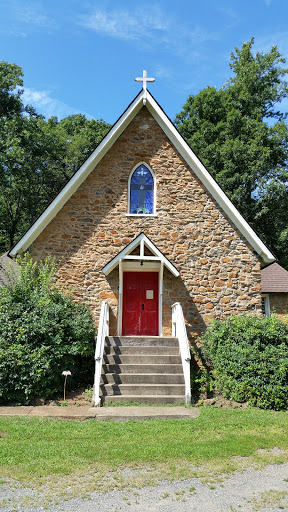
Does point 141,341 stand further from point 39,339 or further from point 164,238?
point 164,238

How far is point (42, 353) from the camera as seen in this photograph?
8422mm

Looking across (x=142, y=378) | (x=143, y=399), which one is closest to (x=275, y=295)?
(x=142, y=378)

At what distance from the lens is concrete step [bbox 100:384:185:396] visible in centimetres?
857

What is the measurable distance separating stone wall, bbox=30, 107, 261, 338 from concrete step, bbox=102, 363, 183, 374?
194cm

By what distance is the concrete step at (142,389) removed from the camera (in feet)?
28.1

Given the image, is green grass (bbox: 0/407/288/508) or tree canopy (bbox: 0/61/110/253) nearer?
green grass (bbox: 0/407/288/508)

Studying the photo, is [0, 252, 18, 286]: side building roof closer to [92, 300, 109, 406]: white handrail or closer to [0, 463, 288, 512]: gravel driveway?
[92, 300, 109, 406]: white handrail

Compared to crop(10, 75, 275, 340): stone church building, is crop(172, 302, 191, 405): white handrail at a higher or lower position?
lower

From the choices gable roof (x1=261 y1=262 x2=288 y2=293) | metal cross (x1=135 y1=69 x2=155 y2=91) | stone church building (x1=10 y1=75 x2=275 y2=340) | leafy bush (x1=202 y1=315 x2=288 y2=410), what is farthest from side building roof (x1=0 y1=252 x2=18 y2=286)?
gable roof (x1=261 y1=262 x2=288 y2=293)

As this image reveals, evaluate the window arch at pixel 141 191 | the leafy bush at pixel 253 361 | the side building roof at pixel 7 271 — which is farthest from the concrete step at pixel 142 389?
the window arch at pixel 141 191

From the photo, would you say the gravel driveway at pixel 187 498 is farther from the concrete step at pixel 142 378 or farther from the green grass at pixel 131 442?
the concrete step at pixel 142 378

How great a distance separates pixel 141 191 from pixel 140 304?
3606mm

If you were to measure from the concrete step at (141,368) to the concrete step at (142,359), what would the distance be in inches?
8.0

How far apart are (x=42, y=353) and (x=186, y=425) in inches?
143
